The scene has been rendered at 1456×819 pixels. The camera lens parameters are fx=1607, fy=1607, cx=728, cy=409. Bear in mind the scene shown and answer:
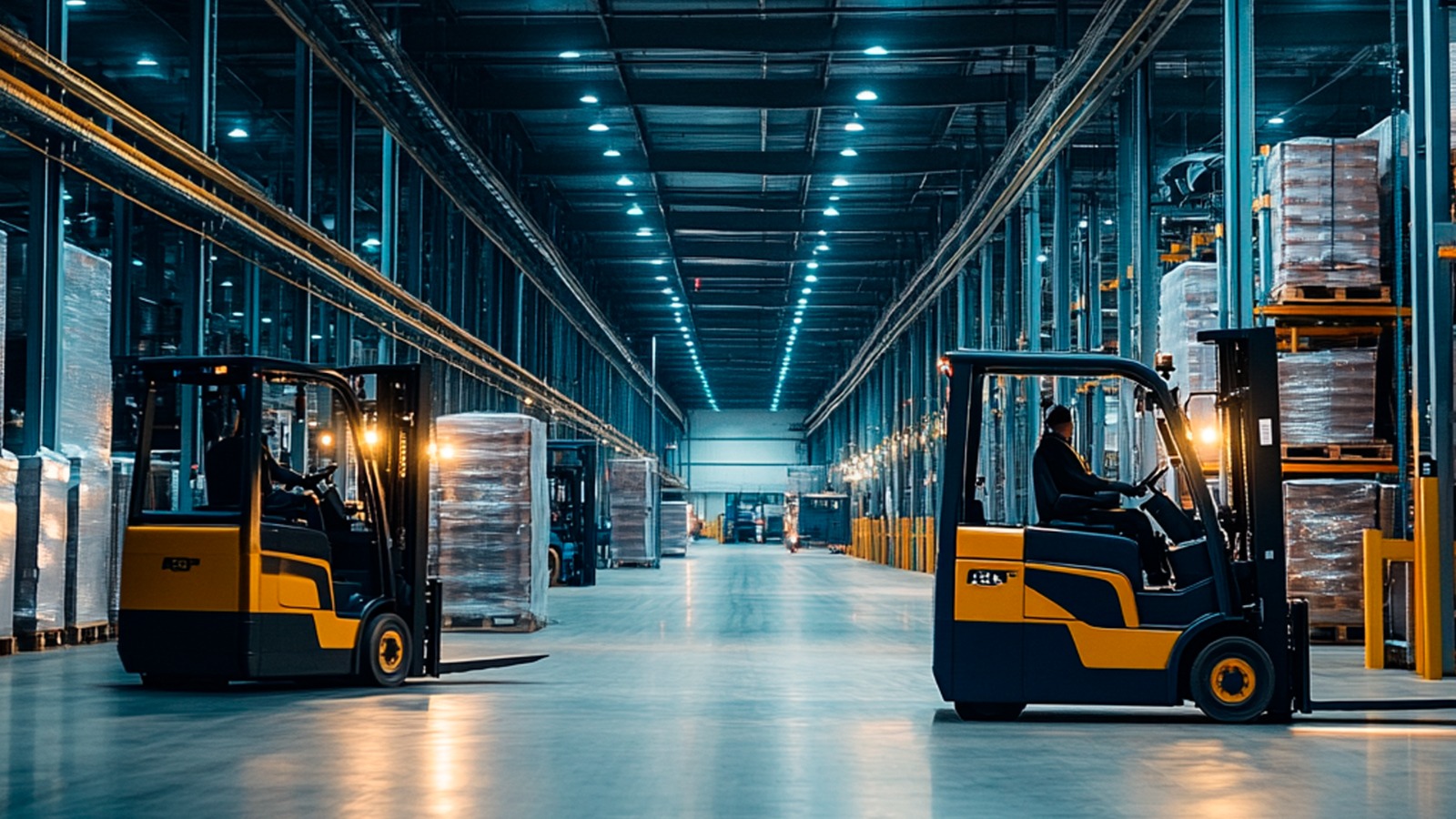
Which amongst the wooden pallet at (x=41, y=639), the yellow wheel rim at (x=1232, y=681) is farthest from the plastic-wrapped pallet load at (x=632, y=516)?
the yellow wheel rim at (x=1232, y=681)

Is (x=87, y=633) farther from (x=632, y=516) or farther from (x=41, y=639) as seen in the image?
(x=632, y=516)

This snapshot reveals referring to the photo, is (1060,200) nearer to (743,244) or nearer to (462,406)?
(462,406)

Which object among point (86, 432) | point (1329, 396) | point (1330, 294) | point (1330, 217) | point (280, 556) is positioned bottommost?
point (280, 556)

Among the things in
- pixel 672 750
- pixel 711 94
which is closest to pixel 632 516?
pixel 711 94

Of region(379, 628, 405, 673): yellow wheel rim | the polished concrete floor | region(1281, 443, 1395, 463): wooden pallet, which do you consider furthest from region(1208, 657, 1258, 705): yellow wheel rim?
region(1281, 443, 1395, 463): wooden pallet

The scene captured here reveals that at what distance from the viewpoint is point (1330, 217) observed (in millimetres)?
12539

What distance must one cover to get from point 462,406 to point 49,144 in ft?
44.7

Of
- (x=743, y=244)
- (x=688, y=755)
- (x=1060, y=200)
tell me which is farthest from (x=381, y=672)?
(x=743, y=244)

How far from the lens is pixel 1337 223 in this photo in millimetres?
12539

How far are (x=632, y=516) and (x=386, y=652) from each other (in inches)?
1047

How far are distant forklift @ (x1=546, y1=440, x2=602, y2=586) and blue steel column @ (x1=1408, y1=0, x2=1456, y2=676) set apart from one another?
56.3 feet

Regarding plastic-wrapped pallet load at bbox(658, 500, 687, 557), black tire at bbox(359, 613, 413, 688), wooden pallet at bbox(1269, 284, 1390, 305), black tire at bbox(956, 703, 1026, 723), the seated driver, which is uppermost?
wooden pallet at bbox(1269, 284, 1390, 305)

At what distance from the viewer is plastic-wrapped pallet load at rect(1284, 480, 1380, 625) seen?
12992 mm

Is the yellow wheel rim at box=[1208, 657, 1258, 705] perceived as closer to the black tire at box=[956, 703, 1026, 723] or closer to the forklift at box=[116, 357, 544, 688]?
Result: the black tire at box=[956, 703, 1026, 723]
